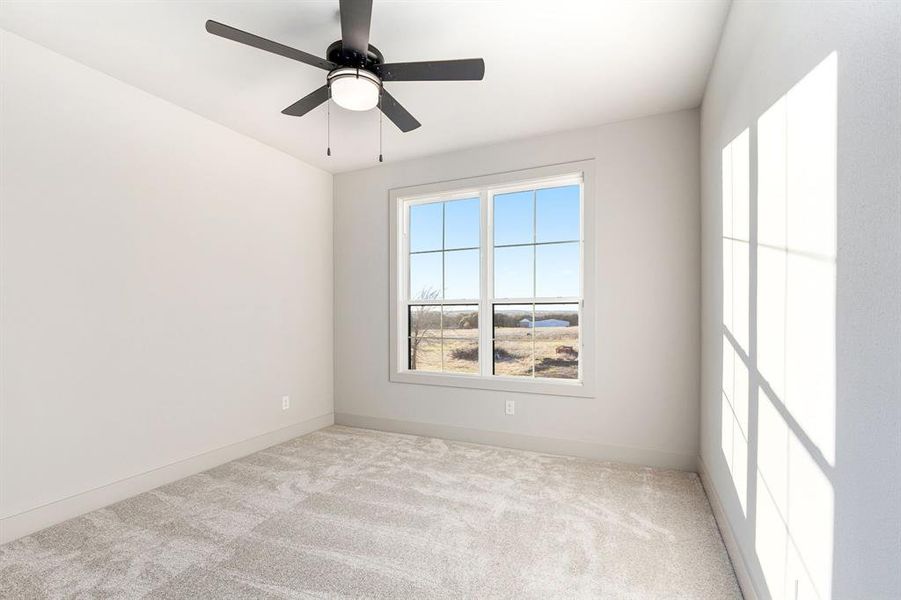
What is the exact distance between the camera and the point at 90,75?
2.60 m

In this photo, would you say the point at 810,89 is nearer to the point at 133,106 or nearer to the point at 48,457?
the point at 133,106

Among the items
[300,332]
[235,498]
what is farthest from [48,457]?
[300,332]

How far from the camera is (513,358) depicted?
3840mm

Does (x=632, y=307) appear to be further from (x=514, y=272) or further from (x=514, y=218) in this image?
(x=514, y=218)

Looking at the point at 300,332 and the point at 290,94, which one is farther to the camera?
the point at 300,332

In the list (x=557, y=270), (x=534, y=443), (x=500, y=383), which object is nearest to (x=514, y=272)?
(x=557, y=270)

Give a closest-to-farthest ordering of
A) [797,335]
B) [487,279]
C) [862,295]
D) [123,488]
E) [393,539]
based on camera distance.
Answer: [862,295] < [797,335] < [393,539] < [123,488] < [487,279]

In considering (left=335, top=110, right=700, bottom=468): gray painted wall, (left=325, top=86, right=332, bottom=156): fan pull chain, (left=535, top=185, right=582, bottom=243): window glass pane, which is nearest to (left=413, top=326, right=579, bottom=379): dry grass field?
(left=335, top=110, right=700, bottom=468): gray painted wall

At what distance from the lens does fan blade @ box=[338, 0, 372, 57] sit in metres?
1.70

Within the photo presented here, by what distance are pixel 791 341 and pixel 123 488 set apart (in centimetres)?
365

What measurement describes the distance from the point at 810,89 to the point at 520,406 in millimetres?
2991

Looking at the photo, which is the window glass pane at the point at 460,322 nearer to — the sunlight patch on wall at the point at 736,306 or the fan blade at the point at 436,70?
the sunlight patch on wall at the point at 736,306

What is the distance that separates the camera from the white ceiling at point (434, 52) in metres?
2.11

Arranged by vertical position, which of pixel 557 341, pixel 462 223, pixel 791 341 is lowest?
pixel 557 341
